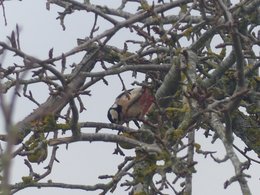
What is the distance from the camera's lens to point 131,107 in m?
6.35

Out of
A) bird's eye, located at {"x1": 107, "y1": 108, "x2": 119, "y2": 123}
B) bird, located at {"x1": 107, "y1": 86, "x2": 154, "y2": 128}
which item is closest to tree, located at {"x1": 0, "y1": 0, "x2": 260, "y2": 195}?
bird, located at {"x1": 107, "y1": 86, "x2": 154, "y2": 128}

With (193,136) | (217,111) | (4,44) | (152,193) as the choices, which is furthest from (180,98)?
(4,44)

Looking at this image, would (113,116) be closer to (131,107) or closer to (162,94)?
(131,107)

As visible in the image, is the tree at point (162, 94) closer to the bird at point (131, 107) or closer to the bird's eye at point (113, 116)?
the bird at point (131, 107)

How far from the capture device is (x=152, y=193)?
3.60m

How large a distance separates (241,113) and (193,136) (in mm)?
462

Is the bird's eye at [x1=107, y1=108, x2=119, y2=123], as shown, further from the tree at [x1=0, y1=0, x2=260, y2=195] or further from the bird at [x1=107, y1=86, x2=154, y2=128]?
the tree at [x1=0, y1=0, x2=260, y2=195]

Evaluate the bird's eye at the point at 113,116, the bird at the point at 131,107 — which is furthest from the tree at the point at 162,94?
the bird's eye at the point at 113,116

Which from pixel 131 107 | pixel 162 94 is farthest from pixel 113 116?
pixel 162 94

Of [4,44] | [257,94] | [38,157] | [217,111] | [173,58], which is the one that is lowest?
[217,111]

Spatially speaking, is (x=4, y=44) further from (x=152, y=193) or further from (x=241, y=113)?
(x=241, y=113)

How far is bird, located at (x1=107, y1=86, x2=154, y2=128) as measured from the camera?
5445 millimetres

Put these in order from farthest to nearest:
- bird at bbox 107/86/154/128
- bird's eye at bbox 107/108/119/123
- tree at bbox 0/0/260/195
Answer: bird's eye at bbox 107/108/119/123
bird at bbox 107/86/154/128
tree at bbox 0/0/260/195

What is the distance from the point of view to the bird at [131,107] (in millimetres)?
5445
